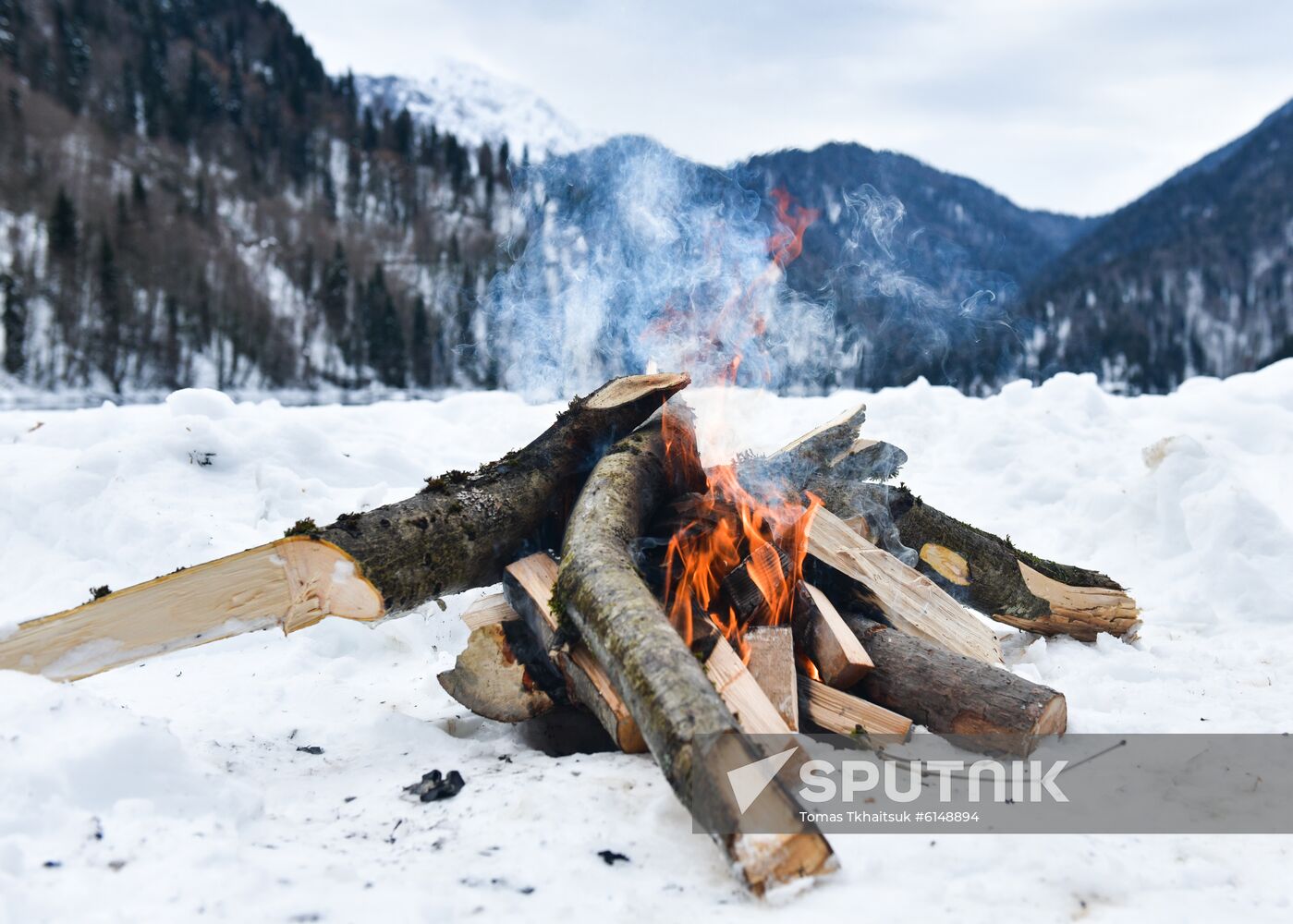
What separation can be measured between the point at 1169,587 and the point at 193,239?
7648cm

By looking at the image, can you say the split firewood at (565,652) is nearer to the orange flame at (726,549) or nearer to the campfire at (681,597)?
the campfire at (681,597)

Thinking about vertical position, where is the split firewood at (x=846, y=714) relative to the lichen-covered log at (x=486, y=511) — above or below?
below

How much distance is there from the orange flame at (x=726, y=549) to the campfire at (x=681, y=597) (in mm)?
13

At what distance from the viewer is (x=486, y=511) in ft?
12.9

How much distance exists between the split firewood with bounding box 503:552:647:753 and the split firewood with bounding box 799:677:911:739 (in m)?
0.84

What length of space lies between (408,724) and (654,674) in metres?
1.60

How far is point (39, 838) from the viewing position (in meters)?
2.19

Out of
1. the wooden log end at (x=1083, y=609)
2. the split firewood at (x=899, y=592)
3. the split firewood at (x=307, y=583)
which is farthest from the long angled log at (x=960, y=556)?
the split firewood at (x=307, y=583)

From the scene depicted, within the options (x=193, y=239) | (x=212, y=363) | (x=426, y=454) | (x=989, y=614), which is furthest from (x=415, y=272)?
(x=989, y=614)

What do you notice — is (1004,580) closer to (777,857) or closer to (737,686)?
(737,686)

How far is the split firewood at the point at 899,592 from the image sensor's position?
414 centimetres

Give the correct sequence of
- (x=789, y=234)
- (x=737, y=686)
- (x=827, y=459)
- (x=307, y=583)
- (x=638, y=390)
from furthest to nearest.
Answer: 1. (x=789, y=234)
2. (x=827, y=459)
3. (x=638, y=390)
4. (x=307, y=583)
5. (x=737, y=686)

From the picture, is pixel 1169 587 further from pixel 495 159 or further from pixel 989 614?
pixel 495 159

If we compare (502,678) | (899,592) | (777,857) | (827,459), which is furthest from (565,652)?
(827,459)
